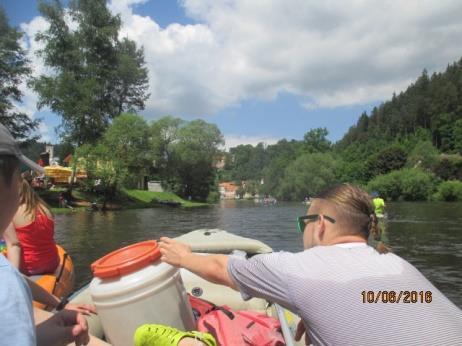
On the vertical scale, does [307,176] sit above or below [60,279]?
above

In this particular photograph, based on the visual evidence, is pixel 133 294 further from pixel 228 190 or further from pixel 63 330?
pixel 228 190

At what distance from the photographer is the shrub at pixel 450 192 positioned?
62.1 m

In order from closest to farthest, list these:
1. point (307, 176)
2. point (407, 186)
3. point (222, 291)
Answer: point (222, 291) < point (407, 186) < point (307, 176)

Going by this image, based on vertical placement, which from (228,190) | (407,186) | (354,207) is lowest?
(354,207)

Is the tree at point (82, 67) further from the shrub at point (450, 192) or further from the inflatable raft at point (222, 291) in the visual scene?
the shrub at point (450, 192)

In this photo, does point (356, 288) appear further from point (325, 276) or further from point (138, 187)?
point (138, 187)

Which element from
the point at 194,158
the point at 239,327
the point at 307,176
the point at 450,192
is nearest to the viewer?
the point at 239,327

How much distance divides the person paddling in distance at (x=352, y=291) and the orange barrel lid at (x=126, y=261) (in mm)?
1069

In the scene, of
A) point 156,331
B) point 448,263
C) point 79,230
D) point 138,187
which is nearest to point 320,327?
point 156,331

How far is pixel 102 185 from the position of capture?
40844mm

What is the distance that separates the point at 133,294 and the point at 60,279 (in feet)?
6.13

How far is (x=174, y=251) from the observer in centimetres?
276

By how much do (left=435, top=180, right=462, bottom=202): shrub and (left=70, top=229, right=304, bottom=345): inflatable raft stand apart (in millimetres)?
63343

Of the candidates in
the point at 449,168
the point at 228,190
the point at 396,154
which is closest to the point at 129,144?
the point at 449,168
